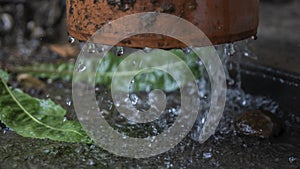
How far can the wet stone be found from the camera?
1586mm

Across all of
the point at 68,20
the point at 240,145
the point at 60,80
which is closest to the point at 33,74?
the point at 60,80

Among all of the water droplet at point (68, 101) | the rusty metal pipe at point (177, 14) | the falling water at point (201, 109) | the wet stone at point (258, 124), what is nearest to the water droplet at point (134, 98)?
the falling water at point (201, 109)

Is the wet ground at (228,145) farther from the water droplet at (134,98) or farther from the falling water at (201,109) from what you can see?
the water droplet at (134,98)

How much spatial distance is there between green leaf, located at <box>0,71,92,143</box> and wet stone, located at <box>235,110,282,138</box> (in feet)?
1.55

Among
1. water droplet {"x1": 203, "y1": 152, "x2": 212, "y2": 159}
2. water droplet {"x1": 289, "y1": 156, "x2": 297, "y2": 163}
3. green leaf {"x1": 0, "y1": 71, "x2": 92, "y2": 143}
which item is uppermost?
green leaf {"x1": 0, "y1": 71, "x2": 92, "y2": 143}

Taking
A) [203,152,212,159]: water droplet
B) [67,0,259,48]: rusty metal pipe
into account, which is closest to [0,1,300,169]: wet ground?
[203,152,212,159]: water droplet

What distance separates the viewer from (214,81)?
6.39 ft

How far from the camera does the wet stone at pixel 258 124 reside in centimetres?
159

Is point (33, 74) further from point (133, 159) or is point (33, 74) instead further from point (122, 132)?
point (133, 159)

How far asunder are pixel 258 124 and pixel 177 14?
1.83ft

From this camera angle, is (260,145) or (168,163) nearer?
(168,163)

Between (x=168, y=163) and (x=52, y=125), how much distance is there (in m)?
0.38

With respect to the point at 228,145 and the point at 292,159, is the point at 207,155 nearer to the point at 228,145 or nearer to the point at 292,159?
the point at 228,145

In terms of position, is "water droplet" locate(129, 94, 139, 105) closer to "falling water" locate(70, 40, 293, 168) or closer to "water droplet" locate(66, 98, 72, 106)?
"falling water" locate(70, 40, 293, 168)
